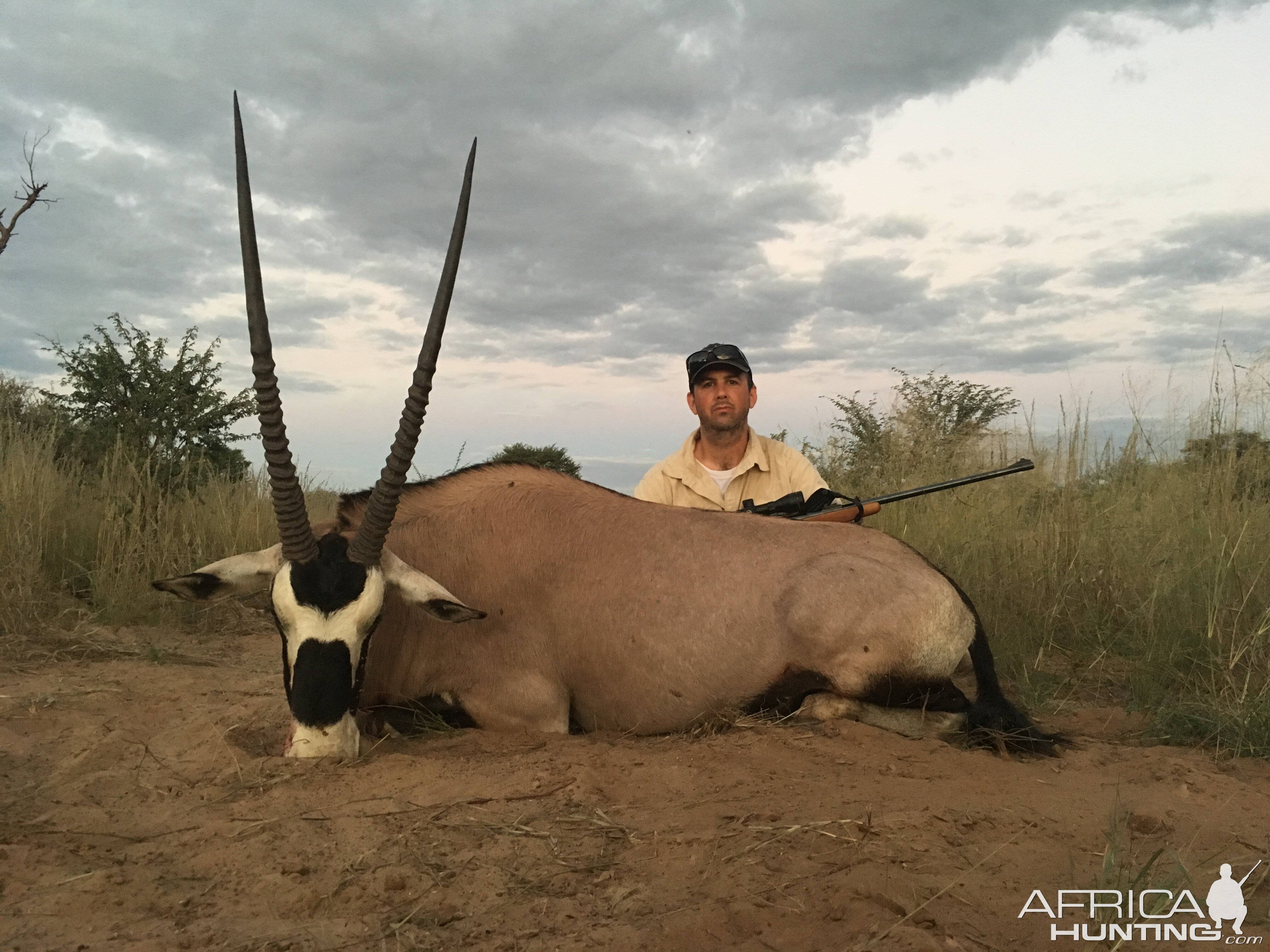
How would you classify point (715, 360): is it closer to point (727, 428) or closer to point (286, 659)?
point (727, 428)

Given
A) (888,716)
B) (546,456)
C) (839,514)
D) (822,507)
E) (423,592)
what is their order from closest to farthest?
1. (423,592)
2. (888,716)
3. (839,514)
4. (822,507)
5. (546,456)

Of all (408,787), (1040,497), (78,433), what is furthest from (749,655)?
(78,433)

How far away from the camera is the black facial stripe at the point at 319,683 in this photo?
135 inches

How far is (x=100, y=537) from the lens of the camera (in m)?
6.82

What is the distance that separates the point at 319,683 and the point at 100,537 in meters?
4.48

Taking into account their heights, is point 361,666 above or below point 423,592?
below

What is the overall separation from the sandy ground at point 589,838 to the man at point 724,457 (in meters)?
2.50

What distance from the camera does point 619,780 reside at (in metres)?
3.14

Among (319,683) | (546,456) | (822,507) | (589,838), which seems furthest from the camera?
(546,456)

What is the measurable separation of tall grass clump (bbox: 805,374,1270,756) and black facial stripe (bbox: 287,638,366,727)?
3607 millimetres

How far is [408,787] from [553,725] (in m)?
0.93

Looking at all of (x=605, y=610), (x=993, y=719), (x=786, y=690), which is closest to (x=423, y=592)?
(x=605, y=610)

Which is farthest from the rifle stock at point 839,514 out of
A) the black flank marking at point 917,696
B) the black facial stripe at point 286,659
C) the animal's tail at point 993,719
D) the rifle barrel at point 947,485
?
the black facial stripe at point 286,659

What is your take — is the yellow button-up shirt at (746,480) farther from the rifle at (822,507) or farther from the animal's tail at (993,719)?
the animal's tail at (993,719)
